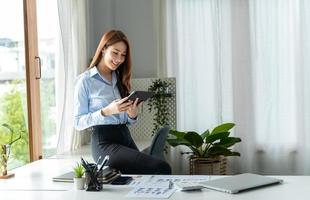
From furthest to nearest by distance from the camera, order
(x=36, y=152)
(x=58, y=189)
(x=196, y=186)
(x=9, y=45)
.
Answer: (x=36, y=152), (x=9, y=45), (x=58, y=189), (x=196, y=186)

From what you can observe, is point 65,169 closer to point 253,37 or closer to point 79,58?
point 79,58

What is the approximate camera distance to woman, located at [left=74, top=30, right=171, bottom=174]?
2453mm

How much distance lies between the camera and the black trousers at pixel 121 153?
8.02 feet

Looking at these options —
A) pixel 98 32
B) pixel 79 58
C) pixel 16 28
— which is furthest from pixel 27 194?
pixel 98 32

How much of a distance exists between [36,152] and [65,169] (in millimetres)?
767

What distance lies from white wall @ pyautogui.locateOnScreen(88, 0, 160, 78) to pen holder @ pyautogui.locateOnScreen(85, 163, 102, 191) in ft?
8.46

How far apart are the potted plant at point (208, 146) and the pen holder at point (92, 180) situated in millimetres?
2013

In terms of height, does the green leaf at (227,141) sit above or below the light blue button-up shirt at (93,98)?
below

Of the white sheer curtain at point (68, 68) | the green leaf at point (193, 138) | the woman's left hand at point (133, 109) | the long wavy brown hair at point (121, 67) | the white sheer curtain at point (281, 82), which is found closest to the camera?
the woman's left hand at point (133, 109)

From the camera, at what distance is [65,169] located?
2719 millimetres

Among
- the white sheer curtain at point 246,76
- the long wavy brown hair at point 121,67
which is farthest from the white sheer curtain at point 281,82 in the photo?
the long wavy brown hair at point 121,67

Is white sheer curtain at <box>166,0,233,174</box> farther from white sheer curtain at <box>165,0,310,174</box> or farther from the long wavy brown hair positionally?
the long wavy brown hair

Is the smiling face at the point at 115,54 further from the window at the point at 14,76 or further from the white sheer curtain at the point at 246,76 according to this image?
the white sheer curtain at the point at 246,76

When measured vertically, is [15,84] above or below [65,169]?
above
